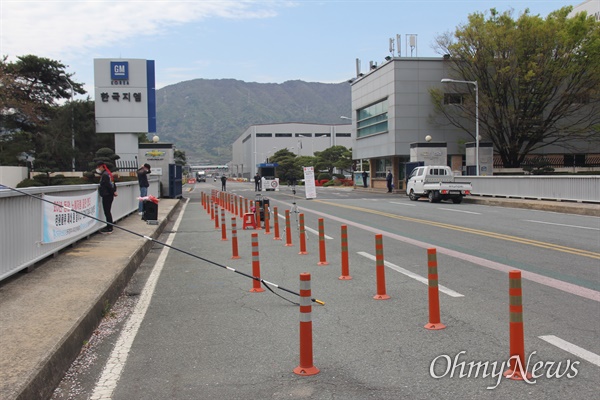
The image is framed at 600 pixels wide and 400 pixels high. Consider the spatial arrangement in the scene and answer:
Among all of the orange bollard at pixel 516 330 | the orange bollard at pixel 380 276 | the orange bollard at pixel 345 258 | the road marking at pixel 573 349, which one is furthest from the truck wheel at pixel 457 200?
the orange bollard at pixel 516 330

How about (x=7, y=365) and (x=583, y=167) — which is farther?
A: (x=583, y=167)

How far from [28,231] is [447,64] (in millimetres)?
43972

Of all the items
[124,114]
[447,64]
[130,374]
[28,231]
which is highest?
[447,64]

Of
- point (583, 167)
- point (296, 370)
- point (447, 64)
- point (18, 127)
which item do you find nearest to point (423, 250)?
point (296, 370)

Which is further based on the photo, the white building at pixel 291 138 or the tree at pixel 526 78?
the white building at pixel 291 138

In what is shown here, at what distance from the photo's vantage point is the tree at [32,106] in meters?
46.4

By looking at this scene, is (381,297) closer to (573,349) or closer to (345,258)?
(345,258)

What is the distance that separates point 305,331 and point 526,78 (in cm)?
4034

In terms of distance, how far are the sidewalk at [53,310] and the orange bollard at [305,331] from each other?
2.05 metres

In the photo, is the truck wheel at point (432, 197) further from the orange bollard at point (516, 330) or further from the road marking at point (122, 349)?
the orange bollard at point (516, 330)

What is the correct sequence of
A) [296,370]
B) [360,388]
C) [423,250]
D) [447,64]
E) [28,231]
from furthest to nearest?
[447,64]
[423,250]
[28,231]
[296,370]
[360,388]

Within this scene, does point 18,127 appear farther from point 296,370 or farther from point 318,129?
point 318,129

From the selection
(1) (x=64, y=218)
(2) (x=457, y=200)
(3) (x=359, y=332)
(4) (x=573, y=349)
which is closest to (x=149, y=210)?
(1) (x=64, y=218)

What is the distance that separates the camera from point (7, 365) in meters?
4.51
